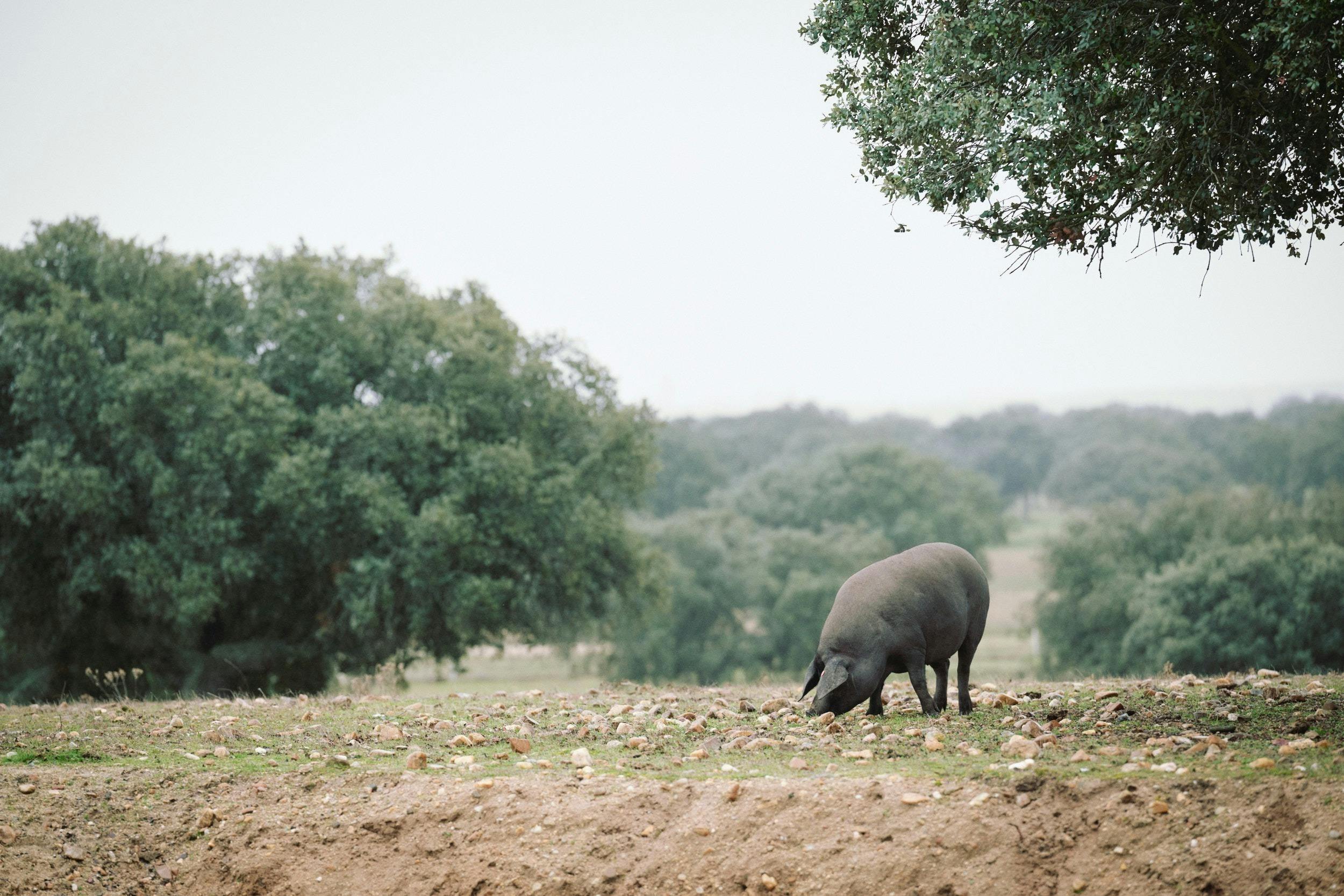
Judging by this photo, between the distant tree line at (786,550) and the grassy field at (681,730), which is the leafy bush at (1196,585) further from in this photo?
the grassy field at (681,730)

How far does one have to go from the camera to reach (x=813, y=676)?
1107 cm

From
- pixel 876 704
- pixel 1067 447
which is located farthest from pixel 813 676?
pixel 1067 447

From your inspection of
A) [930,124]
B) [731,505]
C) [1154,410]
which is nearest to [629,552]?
[930,124]

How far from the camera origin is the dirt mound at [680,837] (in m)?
7.08

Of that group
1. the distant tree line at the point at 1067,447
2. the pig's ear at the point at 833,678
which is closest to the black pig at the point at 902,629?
the pig's ear at the point at 833,678

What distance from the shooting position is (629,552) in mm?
25281

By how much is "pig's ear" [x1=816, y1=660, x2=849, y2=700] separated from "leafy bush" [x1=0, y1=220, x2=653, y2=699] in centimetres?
1236

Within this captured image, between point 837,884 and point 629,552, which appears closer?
point 837,884

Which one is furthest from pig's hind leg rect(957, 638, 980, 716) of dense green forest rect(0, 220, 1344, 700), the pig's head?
dense green forest rect(0, 220, 1344, 700)

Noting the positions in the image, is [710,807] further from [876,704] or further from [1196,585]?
[1196,585]

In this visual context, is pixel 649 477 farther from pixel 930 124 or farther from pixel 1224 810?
pixel 1224 810

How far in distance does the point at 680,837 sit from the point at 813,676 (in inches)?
141

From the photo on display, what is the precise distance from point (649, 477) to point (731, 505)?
1854 inches

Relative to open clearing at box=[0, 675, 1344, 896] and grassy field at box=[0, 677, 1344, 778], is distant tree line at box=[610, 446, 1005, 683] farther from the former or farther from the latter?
open clearing at box=[0, 675, 1344, 896]
